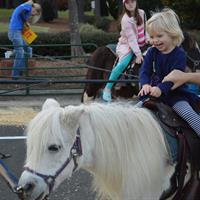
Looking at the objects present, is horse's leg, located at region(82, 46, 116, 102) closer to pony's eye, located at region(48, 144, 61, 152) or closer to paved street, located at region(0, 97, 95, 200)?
paved street, located at region(0, 97, 95, 200)

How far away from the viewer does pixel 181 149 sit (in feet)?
11.8

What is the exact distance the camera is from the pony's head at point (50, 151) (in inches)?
122

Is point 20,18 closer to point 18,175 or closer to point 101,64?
point 101,64

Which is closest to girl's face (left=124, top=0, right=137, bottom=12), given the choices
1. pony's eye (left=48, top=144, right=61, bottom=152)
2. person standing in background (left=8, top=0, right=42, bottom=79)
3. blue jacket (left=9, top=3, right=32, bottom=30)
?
person standing in background (left=8, top=0, right=42, bottom=79)

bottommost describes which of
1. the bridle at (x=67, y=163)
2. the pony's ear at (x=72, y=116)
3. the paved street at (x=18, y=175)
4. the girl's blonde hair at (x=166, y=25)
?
the paved street at (x=18, y=175)

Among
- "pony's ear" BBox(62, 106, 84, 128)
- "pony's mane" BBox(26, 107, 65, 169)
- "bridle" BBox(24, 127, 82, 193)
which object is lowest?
→ "bridle" BBox(24, 127, 82, 193)

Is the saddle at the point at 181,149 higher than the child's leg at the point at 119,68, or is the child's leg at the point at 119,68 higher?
the saddle at the point at 181,149

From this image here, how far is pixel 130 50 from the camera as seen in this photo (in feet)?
30.1

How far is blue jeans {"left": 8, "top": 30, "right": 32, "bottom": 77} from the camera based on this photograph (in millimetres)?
12322

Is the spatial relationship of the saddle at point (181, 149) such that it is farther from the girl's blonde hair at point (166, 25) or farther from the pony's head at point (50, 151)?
the pony's head at point (50, 151)

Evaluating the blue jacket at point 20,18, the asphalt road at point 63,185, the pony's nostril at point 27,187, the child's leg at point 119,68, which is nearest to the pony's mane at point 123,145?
the pony's nostril at point 27,187

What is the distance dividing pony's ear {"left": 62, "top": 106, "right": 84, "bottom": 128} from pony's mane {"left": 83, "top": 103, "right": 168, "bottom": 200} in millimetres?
151

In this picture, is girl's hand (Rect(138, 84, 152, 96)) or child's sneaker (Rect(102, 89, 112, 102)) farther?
child's sneaker (Rect(102, 89, 112, 102))

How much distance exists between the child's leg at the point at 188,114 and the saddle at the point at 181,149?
37 mm
